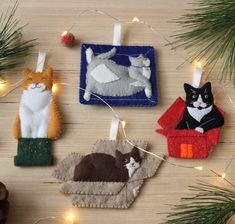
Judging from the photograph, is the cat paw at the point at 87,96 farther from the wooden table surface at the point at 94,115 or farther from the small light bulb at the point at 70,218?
the small light bulb at the point at 70,218

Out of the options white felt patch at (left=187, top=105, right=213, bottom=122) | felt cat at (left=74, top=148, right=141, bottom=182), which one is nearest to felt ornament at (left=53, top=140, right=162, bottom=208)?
felt cat at (left=74, top=148, right=141, bottom=182)

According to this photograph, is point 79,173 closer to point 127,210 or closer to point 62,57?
point 127,210

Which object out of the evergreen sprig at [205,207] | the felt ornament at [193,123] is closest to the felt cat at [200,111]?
the felt ornament at [193,123]

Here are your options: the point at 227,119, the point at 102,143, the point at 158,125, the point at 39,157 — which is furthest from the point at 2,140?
the point at 227,119

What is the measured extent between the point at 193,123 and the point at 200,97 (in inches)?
2.0

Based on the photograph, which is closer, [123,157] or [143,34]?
[123,157]

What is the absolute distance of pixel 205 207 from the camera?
0.64 m

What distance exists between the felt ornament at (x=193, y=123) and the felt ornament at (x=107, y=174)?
5cm

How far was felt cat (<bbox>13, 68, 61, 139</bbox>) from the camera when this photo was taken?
28.6 inches

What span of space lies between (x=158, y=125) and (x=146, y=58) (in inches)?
5.5

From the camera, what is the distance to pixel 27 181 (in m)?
0.70

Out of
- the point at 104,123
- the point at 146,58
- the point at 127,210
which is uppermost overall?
the point at 146,58

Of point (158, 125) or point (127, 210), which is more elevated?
point (158, 125)

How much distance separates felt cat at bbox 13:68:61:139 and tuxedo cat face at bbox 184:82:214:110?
9.7 inches
